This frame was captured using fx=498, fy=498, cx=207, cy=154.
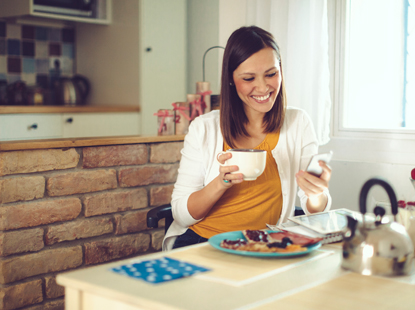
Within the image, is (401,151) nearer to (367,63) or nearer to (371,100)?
(371,100)

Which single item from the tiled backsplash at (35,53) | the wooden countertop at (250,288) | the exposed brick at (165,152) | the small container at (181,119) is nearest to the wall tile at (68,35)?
the tiled backsplash at (35,53)

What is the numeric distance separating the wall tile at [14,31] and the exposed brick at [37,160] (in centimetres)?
237

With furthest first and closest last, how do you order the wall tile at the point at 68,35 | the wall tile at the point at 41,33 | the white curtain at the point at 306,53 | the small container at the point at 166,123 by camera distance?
the wall tile at the point at 68,35, the wall tile at the point at 41,33, the white curtain at the point at 306,53, the small container at the point at 166,123

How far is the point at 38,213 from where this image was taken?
1.52m

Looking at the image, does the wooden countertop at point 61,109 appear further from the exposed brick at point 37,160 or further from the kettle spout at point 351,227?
the kettle spout at point 351,227

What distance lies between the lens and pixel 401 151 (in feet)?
6.85

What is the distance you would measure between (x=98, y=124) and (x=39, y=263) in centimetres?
180

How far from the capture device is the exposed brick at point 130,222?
173 cm

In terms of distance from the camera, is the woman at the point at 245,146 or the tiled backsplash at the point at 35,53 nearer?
the woman at the point at 245,146

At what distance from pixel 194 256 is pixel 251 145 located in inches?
28.0

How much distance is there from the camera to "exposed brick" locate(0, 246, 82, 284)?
58.1 inches

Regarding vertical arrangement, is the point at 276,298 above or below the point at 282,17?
below

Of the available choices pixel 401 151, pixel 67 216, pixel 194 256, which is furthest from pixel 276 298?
pixel 401 151

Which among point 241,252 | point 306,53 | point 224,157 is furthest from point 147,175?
point 306,53
